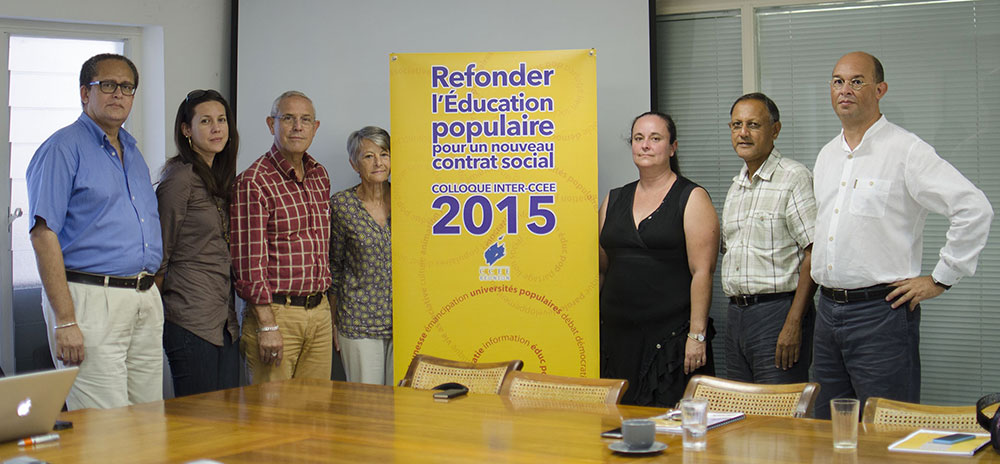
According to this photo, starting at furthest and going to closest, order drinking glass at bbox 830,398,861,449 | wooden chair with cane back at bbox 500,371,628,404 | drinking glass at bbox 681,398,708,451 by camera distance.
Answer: wooden chair with cane back at bbox 500,371,628,404 < drinking glass at bbox 681,398,708,451 < drinking glass at bbox 830,398,861,449

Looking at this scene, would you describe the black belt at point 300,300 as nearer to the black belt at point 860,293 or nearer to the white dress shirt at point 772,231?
the white dress shirt at point 772,231

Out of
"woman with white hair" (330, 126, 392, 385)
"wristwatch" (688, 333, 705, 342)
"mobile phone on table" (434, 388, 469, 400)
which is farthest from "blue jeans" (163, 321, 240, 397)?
"wristwatch" (688, 333, 705, 342)

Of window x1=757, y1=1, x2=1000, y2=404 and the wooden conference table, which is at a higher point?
window x1=757, y1=1, x2=1000, y2=404

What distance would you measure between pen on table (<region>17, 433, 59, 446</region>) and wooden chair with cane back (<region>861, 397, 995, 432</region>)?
2377 millimetres

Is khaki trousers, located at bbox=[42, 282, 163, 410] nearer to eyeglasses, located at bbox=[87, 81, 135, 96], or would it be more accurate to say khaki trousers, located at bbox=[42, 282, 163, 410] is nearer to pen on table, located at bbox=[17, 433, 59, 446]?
eyeglasses, located at bbox=[87, 81, 135, 96]

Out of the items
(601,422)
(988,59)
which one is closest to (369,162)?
(601,422)

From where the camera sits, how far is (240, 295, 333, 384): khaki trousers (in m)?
4.50

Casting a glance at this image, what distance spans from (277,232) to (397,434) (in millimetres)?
2122

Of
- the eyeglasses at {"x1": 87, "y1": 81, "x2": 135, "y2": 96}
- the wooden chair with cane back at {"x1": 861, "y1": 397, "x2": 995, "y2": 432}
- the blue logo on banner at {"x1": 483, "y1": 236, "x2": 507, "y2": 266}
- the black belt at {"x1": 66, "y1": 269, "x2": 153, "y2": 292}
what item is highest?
the eyeglasses at {"x1": 87, "y1": 81, "x2": 135, "y2": 96}

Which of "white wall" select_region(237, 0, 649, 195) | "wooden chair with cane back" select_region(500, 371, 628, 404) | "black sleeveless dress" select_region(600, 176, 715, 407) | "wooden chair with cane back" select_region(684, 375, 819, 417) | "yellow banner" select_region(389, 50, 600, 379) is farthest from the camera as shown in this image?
"white wall" select_region(237, 0, 649, 195)

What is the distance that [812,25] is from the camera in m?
5.12

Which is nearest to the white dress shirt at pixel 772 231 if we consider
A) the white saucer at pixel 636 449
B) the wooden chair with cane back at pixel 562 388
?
the wooden chair with cane back at pixel 562 388

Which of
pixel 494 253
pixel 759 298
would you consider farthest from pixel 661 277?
pixel 494 253

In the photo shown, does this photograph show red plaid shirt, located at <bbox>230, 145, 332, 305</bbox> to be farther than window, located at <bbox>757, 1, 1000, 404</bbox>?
No
